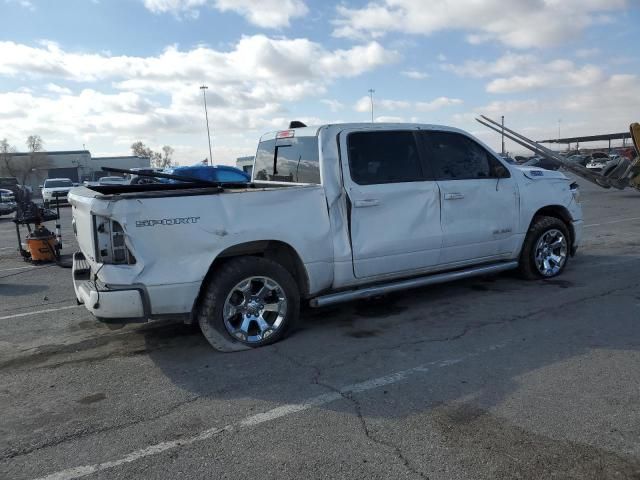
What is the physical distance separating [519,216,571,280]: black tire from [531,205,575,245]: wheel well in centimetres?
12

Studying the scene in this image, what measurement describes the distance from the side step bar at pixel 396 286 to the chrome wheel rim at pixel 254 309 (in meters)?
0.37

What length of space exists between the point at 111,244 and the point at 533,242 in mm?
4889

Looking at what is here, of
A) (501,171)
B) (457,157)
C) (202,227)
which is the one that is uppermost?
(457,157)

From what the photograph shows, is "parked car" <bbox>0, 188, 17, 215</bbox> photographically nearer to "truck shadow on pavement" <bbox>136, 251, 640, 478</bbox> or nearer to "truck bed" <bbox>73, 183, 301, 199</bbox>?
"truck bed" <bbox>73, 183, 301, 199</bbox>

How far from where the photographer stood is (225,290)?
14.0ft

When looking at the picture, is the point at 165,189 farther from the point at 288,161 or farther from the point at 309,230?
the point at 309,230

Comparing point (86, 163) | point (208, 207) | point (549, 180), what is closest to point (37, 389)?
point (208, 207)

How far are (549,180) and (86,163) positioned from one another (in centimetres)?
8609

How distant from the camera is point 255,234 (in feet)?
14.2

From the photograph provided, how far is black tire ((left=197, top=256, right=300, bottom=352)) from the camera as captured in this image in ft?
14.0

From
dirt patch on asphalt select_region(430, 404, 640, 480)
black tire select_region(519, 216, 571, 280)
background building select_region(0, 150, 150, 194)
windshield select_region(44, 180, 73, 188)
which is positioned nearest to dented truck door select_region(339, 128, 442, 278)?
black tire select_region(519, 216, 571, 280)

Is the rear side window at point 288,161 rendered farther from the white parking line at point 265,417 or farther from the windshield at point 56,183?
the windshield at point 56,183

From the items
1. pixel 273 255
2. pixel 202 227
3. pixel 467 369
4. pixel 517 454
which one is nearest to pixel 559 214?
pixel 467 369

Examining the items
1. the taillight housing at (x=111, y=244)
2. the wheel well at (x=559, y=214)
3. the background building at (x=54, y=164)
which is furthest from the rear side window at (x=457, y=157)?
the background building at (x=54, y=164)
